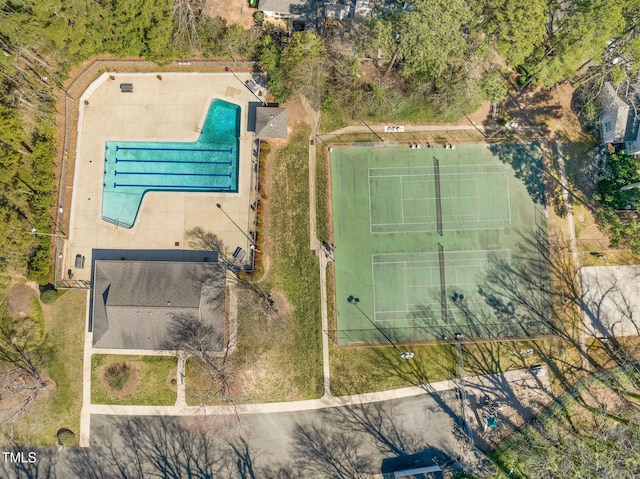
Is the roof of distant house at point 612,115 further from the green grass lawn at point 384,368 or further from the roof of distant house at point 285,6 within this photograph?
the roof of distant house at point 285,6

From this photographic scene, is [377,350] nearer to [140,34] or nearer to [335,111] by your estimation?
[335,111]

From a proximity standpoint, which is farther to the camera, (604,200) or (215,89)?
(215,89)

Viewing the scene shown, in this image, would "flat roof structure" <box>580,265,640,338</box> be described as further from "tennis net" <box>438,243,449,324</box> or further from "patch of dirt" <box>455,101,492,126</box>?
"patch of dirt" <box>455,101,492,126</box>

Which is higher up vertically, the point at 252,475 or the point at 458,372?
the point at 458,372

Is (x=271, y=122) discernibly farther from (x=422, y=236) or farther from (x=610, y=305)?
(x=610, y=305)

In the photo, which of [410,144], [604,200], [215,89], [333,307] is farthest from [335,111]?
[604,200]

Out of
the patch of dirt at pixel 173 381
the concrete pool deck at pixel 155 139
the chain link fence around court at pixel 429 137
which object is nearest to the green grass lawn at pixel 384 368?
the concrete pool deck at pixel 155 139
